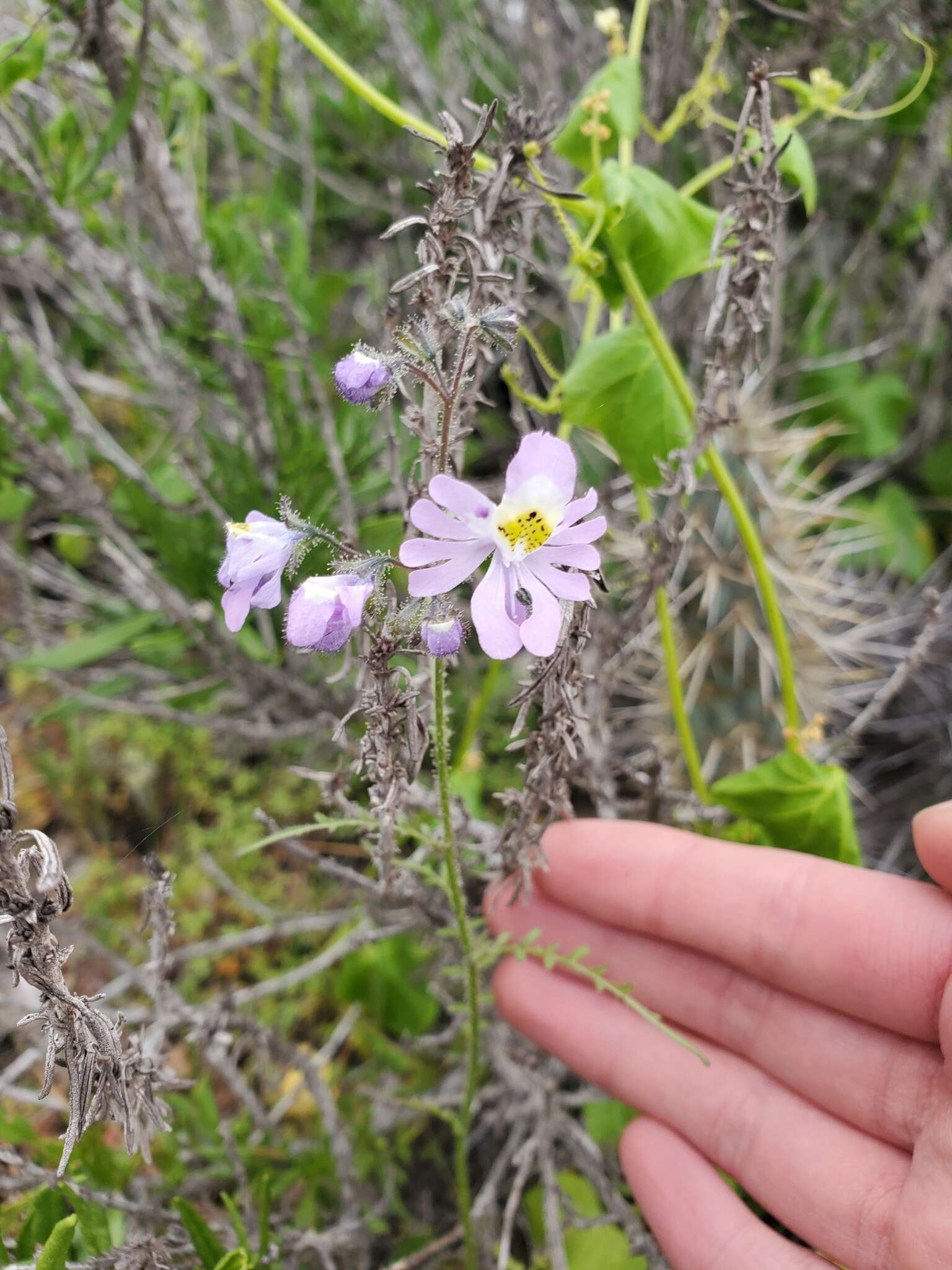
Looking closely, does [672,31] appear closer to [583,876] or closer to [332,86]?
[332,86]

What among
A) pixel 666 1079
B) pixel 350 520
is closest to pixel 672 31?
pixel 350 520

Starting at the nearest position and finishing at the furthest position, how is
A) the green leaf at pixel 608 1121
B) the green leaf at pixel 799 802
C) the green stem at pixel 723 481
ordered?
the green stem at pixel 723 481 < the green leaf at pixel 799 802 < the green leaf at pixel 608 1121

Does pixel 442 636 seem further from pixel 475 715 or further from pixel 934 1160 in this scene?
pixel 934 1160

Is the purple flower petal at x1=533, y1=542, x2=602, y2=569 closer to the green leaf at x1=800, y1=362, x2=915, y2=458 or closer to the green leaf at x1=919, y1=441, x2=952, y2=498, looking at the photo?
the green leaf at x1=800, y1=362, x2=915, y2=458

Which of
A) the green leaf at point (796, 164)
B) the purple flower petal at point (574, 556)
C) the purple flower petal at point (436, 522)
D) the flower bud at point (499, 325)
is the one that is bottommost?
the purple flower petal at point (574, 556)

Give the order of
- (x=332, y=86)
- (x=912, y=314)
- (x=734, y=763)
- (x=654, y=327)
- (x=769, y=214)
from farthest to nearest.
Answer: (x=332, y=86) < (x=912, y=314) < (x=734, y=763) < (x=654, y=327) < (x=769, y=214)

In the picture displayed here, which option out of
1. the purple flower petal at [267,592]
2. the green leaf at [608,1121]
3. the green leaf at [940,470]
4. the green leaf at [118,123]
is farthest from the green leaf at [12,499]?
the green leaf at [940,470]

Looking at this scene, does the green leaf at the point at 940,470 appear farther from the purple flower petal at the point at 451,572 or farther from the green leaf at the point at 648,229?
the purple flower petal at the point at 451,572
